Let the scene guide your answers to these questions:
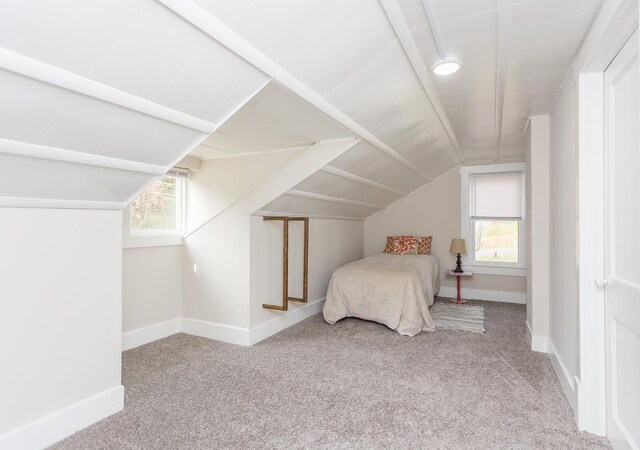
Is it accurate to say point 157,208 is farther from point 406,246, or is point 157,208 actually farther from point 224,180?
point 406,246

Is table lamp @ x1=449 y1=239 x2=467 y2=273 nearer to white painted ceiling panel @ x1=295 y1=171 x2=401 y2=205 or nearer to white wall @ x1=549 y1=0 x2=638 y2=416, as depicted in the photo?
white painted ceiling panel @ x1=295 y1=171 x2=401 y2=205

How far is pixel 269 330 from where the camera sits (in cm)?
366

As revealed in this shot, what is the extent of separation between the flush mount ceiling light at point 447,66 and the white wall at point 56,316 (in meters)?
2.14

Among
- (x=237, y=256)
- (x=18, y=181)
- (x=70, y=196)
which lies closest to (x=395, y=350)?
(x=237, y=256)

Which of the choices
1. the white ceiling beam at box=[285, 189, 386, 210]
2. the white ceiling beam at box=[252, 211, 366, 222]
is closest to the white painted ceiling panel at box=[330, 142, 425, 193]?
the white ceiling beam at box=[285, 189, 386, 210]

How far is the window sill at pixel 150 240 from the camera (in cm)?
333

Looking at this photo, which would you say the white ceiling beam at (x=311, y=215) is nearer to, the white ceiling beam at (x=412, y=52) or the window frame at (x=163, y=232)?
the window frame at (x=163, y=232)

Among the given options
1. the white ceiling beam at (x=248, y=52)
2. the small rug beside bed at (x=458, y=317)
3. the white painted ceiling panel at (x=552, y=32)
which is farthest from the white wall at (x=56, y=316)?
the small rug beside bed at (x=458, y=317)

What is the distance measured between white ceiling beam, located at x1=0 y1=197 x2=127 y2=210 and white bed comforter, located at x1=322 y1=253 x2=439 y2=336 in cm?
254

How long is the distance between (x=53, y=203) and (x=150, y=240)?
5.44 feet

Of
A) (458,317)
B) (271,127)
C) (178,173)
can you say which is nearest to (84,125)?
(271,127)

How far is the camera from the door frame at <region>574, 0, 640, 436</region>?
1988 mm

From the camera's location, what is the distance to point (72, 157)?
164cm

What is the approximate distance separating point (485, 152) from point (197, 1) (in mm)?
4407
